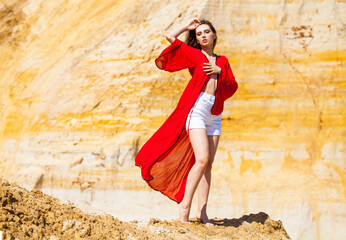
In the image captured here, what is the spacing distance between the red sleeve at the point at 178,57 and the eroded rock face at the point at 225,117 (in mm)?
4493

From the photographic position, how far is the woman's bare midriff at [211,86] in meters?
4.88

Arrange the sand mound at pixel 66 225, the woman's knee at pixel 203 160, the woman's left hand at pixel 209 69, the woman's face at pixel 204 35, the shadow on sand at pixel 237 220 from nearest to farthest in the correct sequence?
the sand mound at pixel 66 225
the woman's knee at pixel 203 160
the woman's left hand at pixel 209 69
the woman's face at pixel 204 35
the shadow on sand at pixel 237 220

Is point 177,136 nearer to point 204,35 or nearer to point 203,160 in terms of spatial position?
point 203,160

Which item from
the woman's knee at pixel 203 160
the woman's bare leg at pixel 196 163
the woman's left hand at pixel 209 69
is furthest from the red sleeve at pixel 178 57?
the woman's knee at pixel 203 160

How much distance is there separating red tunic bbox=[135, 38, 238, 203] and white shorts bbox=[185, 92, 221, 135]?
0.04 meters

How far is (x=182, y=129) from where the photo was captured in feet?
16.0

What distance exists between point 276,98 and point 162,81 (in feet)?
7.10

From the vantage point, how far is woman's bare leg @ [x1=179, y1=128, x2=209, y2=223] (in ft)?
15.4

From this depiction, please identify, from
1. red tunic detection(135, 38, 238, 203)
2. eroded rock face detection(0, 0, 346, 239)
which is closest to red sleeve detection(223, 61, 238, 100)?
red tunic detection(135, 38, 238, 203)

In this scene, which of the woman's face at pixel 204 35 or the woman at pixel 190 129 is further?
the woman's face at pixel 204 35

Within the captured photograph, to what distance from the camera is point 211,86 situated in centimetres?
490

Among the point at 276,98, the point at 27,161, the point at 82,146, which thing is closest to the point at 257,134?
the point at 276,98

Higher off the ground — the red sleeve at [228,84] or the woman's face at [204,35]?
the woman's face at [204,35]

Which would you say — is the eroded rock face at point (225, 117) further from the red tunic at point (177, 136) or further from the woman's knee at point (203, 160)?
the woman's knee at point (203, 160)
